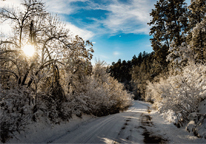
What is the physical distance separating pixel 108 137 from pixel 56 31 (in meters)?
8.31

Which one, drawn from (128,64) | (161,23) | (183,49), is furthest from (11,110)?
(128,64)

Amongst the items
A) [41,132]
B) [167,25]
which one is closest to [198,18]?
[167,25]

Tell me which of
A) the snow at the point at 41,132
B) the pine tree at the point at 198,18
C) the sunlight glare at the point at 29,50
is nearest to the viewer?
the snow at the point at 41,132

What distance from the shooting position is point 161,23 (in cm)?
1792

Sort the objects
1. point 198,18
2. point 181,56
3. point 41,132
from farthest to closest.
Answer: point 198,18
point 181,56
point 41,132

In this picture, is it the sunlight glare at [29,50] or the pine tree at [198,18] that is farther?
the pine tree at [198,18]

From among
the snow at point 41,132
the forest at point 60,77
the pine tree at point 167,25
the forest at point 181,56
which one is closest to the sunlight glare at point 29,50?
the forest at point 60,77

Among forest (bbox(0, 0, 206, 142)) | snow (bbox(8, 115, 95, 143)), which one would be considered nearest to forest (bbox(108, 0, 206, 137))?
forest (bbox(0, 0, 206, 142))

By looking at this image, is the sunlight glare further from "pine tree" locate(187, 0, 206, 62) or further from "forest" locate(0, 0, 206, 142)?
"pine tree" locate(187, 0, 206, 62)

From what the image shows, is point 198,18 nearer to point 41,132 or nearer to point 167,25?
point 167,25

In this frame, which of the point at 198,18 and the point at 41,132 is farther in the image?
the point at 198,18

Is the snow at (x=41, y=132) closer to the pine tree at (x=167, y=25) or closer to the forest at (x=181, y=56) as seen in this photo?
the forest at (x=181, y=56)

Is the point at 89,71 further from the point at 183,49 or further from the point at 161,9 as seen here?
the point at 161,9

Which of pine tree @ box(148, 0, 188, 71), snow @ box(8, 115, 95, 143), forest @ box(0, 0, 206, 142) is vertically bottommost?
snow @ box(8, 115, 95, 143)
